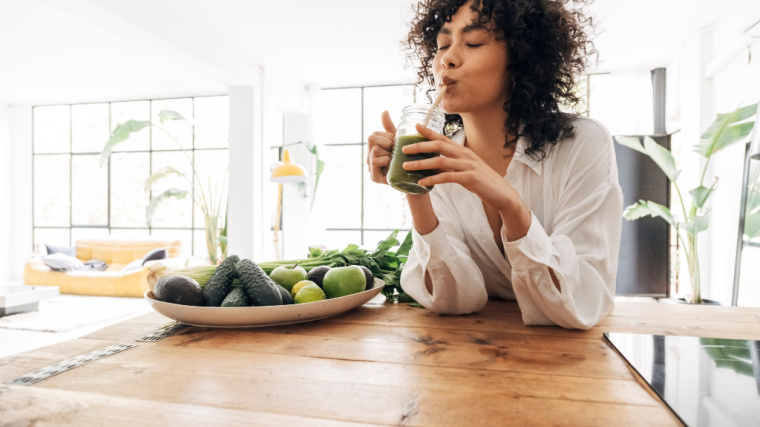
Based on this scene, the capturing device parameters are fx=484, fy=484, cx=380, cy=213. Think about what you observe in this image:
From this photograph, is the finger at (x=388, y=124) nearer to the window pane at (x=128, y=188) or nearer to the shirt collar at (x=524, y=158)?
the shirt collar at (x=524, y=158)

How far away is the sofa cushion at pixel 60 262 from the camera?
22.9ft

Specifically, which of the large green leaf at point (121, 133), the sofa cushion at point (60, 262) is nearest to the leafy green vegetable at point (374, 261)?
the large green leaf at point (121, 133)

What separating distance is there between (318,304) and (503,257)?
1.76ft

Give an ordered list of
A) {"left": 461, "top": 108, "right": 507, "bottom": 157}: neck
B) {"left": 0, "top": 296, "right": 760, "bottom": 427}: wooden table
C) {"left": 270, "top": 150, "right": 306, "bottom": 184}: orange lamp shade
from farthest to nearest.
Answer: {"left": 270, "top": 150, "right": 306, "bottom": 184}: orange lamp shade < {"left": 461, "top": 108, "right": 507, "bottom": 157}: neck < {"left": 0, "top": 296, "right": 760, "bottom": 427}: wooden table

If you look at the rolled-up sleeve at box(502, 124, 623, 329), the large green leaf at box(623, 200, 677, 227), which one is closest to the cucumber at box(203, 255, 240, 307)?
the rolled-up sleeve at box(502, 124, 623, 329)

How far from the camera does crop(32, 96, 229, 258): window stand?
8805 mm

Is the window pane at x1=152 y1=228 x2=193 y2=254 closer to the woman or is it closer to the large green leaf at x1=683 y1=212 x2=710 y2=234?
the large green leaf at x1=683 y1=212 x2=710 y2=234

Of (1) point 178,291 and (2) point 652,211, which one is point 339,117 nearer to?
(2) point 652,211

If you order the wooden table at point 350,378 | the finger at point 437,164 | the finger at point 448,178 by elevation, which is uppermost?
the finger at point 437,164

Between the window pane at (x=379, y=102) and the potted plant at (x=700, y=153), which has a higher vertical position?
the window pane at (x=379, y=102)

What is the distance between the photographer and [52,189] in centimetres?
932

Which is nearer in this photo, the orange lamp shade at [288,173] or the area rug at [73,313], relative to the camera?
the area rug at [73,313]

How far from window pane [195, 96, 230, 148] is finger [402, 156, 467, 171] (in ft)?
27.1

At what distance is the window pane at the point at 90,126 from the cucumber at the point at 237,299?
31.4ft
